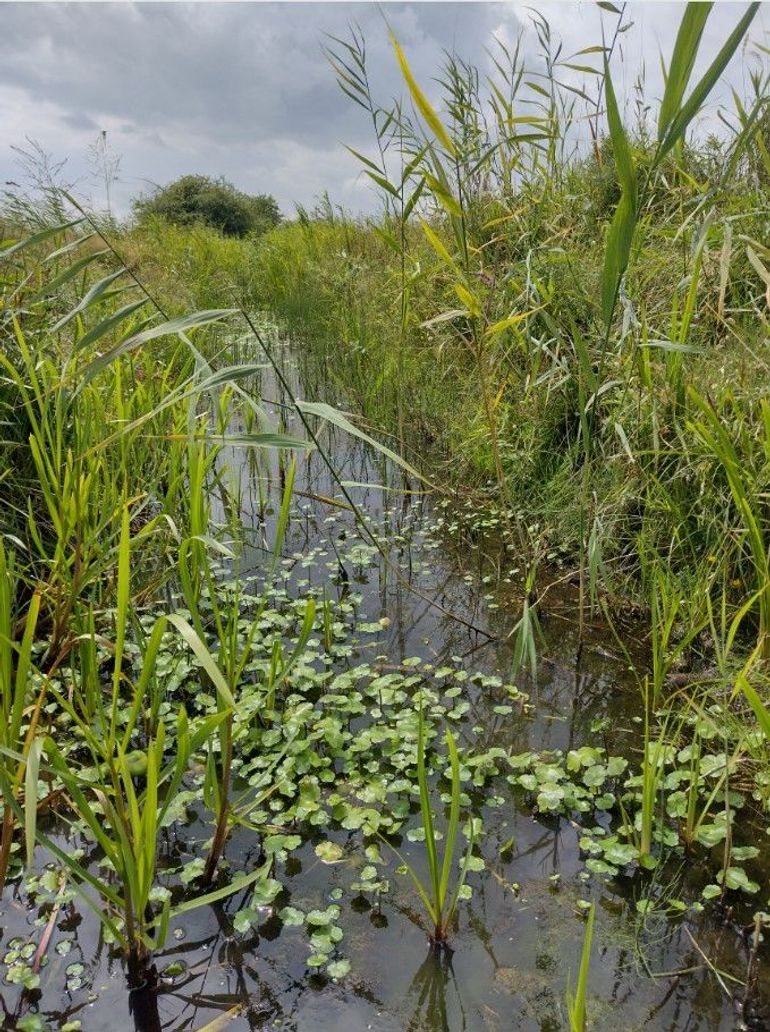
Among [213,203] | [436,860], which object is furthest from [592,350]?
[213,203]

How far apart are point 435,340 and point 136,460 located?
2529 millimetres

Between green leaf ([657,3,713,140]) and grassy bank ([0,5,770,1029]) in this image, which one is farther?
grassy bank ([0,5,770,1029])

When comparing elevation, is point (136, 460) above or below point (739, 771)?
above

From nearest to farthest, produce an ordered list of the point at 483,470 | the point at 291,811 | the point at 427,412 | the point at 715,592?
the point at 291,811
the point at 715,592
the point at 483,470
the point at 427,412

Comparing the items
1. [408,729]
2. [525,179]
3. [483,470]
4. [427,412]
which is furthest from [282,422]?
[408,729]

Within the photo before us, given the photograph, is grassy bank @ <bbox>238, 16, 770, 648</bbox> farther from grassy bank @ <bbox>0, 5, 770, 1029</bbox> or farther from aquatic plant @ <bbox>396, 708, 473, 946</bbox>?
aquatic plant @ <bbox>396, 708, 473, 946</bbox>

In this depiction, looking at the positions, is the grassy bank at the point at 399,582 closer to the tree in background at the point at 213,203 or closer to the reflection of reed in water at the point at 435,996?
the reflection of reed in water at the point at 435,996

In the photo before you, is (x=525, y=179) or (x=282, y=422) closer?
(x=525, y=179)

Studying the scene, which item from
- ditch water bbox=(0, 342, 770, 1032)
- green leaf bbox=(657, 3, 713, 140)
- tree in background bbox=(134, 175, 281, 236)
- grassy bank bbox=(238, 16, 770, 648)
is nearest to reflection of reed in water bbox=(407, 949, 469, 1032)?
ditch water bbox=(0, 342, 770, 1032)

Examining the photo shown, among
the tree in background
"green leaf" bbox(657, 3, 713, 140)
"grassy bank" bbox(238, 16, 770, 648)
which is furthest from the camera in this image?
the tree in background

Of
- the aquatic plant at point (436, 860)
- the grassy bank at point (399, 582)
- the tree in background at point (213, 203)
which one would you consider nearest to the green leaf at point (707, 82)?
the grassy bank at point (399, 582)

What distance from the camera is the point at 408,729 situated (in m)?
1.88

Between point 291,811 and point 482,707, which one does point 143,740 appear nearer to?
point 291,811

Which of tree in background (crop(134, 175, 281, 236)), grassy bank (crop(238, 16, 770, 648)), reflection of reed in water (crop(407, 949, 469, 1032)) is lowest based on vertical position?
reflection of reed in water (crop(407, 949, 469, 1032))
